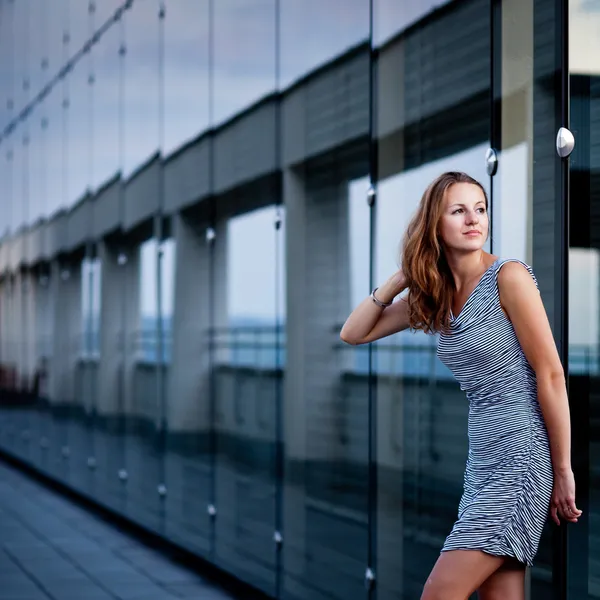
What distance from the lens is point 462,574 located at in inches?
99.3

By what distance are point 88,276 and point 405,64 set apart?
211 inches

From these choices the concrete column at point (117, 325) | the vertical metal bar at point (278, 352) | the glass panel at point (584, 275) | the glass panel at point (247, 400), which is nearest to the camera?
the glass panel at point (584, 275)

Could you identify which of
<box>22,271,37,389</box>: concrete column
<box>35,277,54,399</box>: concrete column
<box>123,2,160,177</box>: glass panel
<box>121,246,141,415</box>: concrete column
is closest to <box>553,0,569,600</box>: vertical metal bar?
<box>123,2,160,177</box>: glass panel

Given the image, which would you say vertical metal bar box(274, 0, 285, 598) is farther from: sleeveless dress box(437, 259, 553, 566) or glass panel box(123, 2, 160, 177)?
sleeveless dress box(437, 259, 553, 566)

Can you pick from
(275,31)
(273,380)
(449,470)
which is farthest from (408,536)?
(275,31)

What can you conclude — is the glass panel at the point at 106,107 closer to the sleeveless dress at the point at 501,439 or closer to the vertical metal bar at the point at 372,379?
the vertical metal bar at the point at 372,379

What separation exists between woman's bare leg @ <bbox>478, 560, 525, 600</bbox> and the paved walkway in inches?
117

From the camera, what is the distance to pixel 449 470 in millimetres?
3691

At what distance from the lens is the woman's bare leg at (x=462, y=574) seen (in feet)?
8.25

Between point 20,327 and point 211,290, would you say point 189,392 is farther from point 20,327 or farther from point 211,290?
point 20,327

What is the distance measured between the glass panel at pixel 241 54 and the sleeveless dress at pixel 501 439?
2865 millimetres

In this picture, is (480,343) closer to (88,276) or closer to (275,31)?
(275,31)

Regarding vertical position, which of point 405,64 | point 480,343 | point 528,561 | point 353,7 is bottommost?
point 528,561

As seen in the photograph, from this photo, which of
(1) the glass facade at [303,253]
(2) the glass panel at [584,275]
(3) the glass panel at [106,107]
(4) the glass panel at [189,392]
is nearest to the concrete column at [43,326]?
(1) the glass facade at [303,253]
